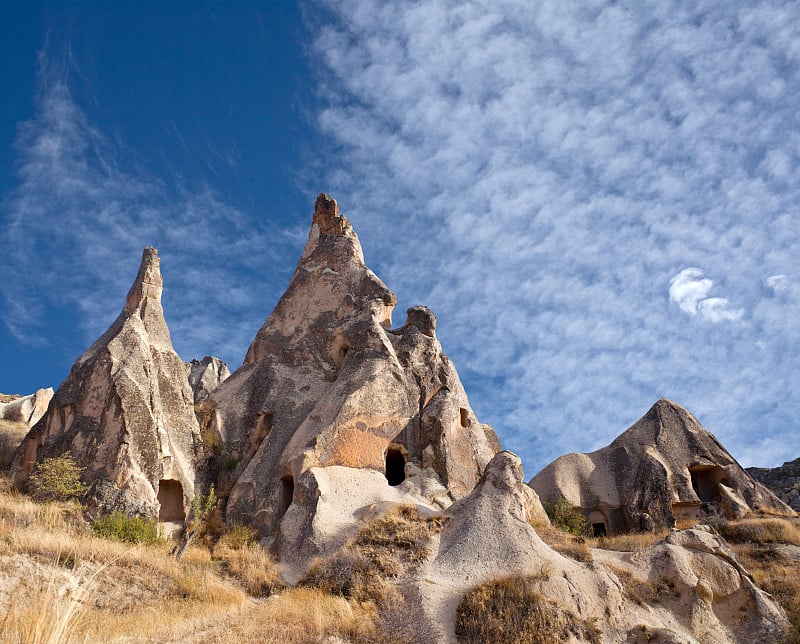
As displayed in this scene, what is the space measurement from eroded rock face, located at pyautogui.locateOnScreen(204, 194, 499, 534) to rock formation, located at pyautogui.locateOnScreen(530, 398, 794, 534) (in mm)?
4065

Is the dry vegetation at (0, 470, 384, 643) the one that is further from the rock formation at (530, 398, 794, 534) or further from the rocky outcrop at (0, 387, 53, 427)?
the rocky outcrop at (0, 387, 53, 427)

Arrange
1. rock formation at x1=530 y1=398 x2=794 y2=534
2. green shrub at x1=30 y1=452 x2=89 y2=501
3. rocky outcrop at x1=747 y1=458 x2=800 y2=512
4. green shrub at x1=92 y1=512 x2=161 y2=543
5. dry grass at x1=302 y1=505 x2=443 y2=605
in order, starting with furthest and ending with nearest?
rocky outcrop at x1=747 y1=458 x2=800 y2=512
rock formation at x1=530 y1=398 x2=794 y2=534
green shrub at x1=30 y1=452 x2=89 y2=501
green shrub at x1=92 y1=512 x2=161 y2=543
dry grass at x1=302 y1=505 x2=443 y2=605

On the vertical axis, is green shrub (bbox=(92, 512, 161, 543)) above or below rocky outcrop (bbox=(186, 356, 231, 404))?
below

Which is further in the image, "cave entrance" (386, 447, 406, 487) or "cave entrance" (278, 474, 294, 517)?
"cave entrance" (386, 447, 406, 487)

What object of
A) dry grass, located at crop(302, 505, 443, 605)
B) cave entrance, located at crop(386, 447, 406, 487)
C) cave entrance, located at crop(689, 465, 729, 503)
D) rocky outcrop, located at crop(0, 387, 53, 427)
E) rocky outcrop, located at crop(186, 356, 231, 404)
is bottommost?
dry grass, located at crop(302, 505, 443, 605)

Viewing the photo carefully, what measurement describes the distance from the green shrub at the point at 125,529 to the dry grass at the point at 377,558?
13.6ft

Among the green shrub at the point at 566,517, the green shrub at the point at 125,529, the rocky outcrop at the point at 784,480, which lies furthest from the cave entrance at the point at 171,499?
the rocky outcrop at the point at 784,480

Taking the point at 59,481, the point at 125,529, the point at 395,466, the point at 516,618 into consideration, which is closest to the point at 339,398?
the point at 395,466

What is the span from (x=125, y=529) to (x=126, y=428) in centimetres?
325

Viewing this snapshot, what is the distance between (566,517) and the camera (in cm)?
2305

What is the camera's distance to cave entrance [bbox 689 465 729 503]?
2448cm

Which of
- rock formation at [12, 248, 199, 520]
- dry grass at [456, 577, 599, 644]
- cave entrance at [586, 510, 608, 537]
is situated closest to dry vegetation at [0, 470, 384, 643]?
rock formation at [12, 248, 199, 520]

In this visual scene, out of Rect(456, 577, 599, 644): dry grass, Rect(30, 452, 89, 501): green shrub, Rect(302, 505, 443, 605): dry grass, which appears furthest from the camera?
Rect(30, 452, 89, 501): green shrub

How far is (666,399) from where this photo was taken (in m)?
27.4
